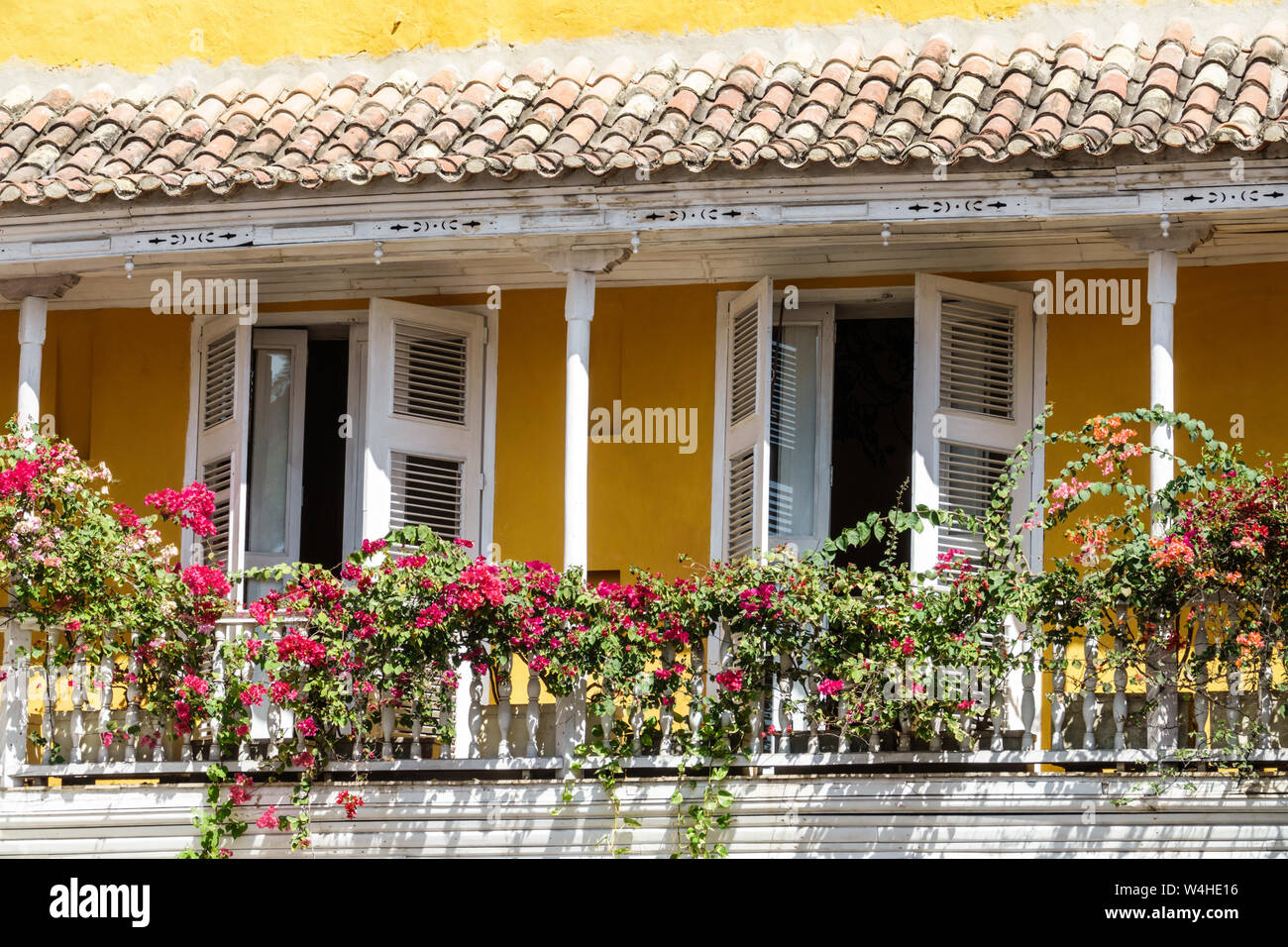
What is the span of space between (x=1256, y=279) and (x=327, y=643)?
501 centimetres

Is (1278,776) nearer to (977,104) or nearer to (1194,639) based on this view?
(1194,639)

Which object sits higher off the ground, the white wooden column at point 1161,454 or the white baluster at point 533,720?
the white wooden column at point 1161,454

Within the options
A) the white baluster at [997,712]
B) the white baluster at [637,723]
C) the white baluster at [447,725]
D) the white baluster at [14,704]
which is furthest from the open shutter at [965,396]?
the white baluster at [14,704]

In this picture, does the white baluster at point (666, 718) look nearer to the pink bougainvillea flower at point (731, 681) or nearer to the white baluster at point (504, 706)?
the pink bougainvillea flower at point (731, 681)

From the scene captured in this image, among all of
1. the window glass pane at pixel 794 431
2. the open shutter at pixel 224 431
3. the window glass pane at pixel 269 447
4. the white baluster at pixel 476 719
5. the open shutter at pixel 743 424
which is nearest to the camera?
the white baluster at pixel 476 719

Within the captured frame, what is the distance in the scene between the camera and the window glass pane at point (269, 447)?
1338 centimetres

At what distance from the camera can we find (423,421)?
509 inches

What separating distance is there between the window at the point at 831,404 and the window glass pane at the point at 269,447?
7.82ft

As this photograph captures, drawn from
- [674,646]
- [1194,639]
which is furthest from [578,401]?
[1194,639]

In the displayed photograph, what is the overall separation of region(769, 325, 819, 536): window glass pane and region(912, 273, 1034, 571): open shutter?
A: 633 mm

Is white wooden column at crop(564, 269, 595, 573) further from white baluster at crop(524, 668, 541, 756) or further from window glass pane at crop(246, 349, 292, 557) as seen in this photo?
window glass pane at crop(246, 349, 292, 557)

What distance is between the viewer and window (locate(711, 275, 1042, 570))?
1237 cm

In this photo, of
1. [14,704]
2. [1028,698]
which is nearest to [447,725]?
[14,704]

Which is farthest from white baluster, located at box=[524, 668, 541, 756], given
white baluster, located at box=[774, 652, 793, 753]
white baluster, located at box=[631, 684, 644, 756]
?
white baluster, located at box=[774, 652, 793, 753]
